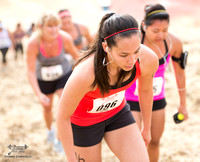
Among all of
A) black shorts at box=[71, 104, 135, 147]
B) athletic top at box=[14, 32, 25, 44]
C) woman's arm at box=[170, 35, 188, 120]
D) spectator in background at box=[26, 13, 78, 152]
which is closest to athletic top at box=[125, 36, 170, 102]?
woman's arm at box=[170, 35, 188, 120]

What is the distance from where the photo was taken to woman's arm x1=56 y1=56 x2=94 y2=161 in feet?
5.79

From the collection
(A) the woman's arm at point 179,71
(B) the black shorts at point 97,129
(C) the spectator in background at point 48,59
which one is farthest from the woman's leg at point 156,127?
(C) the spectator in background at point 48,59

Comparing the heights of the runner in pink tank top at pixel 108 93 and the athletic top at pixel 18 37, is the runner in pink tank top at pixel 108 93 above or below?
above

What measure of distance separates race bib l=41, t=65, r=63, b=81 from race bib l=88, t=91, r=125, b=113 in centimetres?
174

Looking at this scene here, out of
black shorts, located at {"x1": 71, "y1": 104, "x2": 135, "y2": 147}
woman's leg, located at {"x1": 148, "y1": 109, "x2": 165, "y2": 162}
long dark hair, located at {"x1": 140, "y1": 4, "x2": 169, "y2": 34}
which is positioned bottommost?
woman's leg, located at {"x1": 148, "y1": 109, "x2": 165, "y2": 162}

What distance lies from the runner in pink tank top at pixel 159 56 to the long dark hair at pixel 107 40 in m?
0.79

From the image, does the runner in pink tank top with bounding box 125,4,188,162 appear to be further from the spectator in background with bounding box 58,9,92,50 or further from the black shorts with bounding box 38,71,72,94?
the spectator in background with bounding box 58,9,92,50

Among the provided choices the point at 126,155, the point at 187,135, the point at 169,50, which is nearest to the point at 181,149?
the point at 187,135

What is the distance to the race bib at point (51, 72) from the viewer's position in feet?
12.2

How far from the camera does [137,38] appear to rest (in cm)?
169

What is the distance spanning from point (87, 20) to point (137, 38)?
20.7 m

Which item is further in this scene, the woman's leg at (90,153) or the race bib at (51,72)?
the race bib at (51,72)

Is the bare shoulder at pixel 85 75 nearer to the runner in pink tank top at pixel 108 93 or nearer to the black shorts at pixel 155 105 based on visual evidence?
the runner in pink tank top at pixel 108 93

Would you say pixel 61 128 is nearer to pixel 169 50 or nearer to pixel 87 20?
pixel 169 50
